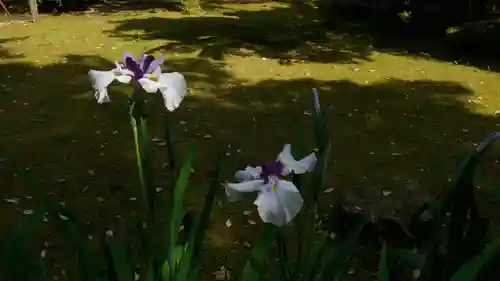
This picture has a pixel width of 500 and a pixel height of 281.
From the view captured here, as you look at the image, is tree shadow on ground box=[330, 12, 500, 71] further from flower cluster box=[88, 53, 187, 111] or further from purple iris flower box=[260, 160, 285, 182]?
purple iris flower box=[260, 160, 285, 182]

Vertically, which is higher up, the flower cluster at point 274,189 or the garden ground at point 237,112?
the flower cluster at point 274,189

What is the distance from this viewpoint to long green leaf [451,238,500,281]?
1.51m

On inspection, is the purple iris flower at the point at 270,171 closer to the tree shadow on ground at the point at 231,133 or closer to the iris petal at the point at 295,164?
the iris petal at the point at 295,164

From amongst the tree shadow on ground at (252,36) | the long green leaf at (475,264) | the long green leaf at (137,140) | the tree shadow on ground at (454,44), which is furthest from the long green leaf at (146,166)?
the tree shadow on ground at (454,44)

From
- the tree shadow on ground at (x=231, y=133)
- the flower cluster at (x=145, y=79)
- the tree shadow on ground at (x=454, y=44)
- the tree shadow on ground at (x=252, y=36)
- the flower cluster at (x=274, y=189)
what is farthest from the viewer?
the tree shadow on ground at (x=252, y=36)

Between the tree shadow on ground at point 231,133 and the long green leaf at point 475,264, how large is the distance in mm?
1934

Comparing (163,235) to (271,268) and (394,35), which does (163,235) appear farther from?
(394,35)

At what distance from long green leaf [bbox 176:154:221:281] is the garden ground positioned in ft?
0.90

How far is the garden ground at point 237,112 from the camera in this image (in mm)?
4188

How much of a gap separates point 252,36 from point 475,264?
8066mm

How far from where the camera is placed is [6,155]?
4.85 meters

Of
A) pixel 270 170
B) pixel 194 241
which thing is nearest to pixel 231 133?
pixel 194 241

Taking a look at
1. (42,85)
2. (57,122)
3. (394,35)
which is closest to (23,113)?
(57,122)

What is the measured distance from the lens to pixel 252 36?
9.41m
